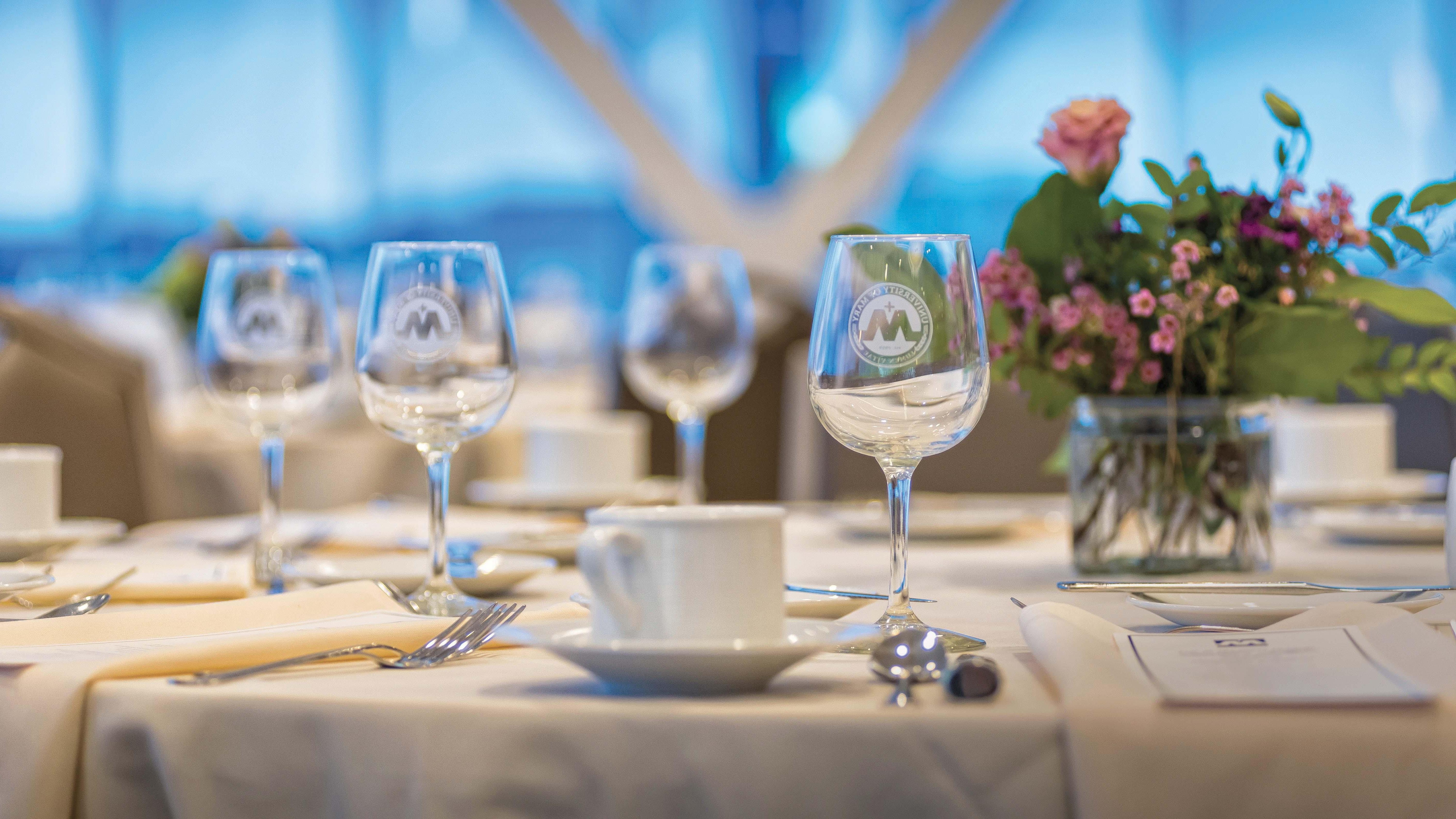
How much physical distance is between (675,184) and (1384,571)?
17.0 ft

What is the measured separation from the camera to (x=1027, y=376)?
3.60ft

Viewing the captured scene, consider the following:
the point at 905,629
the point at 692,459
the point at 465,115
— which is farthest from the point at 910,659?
the point at 465,115

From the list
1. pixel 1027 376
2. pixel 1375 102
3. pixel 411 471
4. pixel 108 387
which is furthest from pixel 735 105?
pixel 1027 376

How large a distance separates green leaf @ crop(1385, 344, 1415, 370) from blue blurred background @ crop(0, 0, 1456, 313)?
560 centimetres

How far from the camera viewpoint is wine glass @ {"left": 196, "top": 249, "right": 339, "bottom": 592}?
41.2 inches

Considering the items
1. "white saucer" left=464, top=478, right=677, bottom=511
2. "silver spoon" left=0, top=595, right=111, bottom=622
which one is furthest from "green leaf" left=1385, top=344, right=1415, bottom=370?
"silver spoon" left=0, top=595, right=111, bottom=622

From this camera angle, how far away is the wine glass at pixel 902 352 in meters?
0.71

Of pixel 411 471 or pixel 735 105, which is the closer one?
pixel 411 471

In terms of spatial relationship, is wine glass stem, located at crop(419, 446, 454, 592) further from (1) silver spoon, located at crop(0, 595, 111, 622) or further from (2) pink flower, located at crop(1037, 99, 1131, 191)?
(2) pink flower, located at crop(1037, 99, 1131, 191)

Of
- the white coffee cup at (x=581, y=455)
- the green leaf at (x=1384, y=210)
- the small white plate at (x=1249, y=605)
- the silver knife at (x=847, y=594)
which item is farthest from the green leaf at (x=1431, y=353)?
the white coffee cup at (x=581, y=455)

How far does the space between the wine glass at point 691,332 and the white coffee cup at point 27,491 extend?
2.04 feet

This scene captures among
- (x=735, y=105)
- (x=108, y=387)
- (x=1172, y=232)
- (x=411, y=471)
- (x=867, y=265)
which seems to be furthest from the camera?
(x=735, y=105)

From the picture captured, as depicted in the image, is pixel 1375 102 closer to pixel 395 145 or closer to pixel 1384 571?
pixel 395 145

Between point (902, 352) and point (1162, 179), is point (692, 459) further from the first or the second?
point (902, 352)
